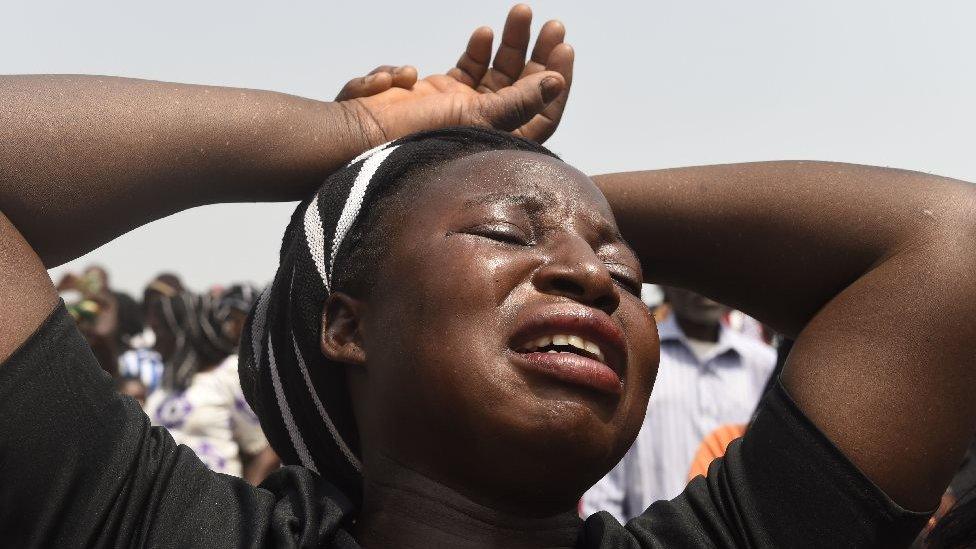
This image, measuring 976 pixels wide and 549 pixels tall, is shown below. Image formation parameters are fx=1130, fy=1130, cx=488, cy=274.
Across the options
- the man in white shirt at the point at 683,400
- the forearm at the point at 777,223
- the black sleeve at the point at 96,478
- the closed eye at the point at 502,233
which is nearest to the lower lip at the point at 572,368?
the closed eye at the point at 502,233

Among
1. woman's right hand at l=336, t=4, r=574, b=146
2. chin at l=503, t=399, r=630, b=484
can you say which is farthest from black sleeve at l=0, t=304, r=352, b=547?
woman's right hand at l=336, t=4, r=574, b=146

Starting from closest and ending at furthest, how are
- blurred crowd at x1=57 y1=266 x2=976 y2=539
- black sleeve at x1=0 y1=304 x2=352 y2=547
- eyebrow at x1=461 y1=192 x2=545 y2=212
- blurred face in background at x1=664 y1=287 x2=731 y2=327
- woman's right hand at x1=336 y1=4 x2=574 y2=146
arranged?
black sleeve at x1=0 y1=304 x2=352 y2=547 → eyebrow at x1=461 y1=192 x2=545 y2=212 → woman's right hand at x1=336 y1=4 x2=574 y2=146 → blurred crowd at x1=57 y1=266 x2=976 y2=539 → blurred face in background at x1=664 y1=287 x2=731 y2=327

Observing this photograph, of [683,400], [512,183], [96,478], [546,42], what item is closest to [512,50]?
[546,42]

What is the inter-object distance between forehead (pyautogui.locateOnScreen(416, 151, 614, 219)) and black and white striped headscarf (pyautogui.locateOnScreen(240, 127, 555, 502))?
8cm

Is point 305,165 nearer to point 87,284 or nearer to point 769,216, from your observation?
point 769,216

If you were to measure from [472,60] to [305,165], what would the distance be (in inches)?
18.7

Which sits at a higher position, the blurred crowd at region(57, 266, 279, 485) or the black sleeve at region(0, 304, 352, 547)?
the black sleeve at region(0, 304, 352, 547)

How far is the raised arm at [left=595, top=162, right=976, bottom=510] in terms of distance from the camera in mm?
1912

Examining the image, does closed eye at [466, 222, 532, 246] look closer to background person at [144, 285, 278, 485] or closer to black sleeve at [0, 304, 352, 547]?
black sleeve at [0, 304, 352, 547]

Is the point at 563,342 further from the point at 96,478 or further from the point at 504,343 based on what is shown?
the point at 96,478

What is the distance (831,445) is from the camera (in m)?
1.90

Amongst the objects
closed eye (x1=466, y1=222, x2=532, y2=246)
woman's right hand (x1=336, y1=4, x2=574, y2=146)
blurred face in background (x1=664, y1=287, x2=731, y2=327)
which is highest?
Answer: woman's right hand (x1=336, y1=4, x2=574, y2=146)

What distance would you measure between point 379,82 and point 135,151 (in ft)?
1.83

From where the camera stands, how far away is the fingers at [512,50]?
2361mm
